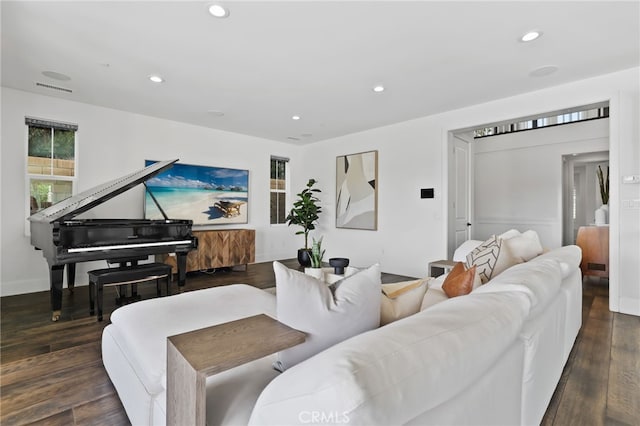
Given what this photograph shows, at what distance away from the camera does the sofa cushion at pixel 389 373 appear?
2.01 feet

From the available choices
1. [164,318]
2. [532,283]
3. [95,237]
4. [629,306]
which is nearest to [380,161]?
[629,306]

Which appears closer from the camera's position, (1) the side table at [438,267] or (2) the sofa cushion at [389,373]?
(2) the sofa cushion at [389,373]

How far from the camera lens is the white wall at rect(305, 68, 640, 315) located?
10.9 ft

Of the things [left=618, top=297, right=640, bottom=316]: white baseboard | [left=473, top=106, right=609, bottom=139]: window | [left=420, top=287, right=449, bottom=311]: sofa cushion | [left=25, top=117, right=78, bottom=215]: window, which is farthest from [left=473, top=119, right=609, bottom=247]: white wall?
[left=25, top=117, right=78, bottom=215]: window

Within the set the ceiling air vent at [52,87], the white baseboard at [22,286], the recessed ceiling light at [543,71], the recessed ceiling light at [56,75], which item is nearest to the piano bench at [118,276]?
the white baseboard at [22,286]

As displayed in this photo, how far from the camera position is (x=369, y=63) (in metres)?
3.15

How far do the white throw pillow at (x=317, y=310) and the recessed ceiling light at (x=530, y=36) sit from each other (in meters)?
2.78

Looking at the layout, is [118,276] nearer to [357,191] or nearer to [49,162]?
[49,162]

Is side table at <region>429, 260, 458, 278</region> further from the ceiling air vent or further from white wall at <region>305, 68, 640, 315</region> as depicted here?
the ceiling air vent

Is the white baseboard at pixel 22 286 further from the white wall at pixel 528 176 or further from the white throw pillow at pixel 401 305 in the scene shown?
the white wall at pixel 528 176

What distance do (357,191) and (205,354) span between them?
17.1 ft

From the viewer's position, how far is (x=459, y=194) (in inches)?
201

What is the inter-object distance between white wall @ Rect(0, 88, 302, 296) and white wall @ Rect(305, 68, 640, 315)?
137 centimetres

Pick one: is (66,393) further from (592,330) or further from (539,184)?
(539,184)
